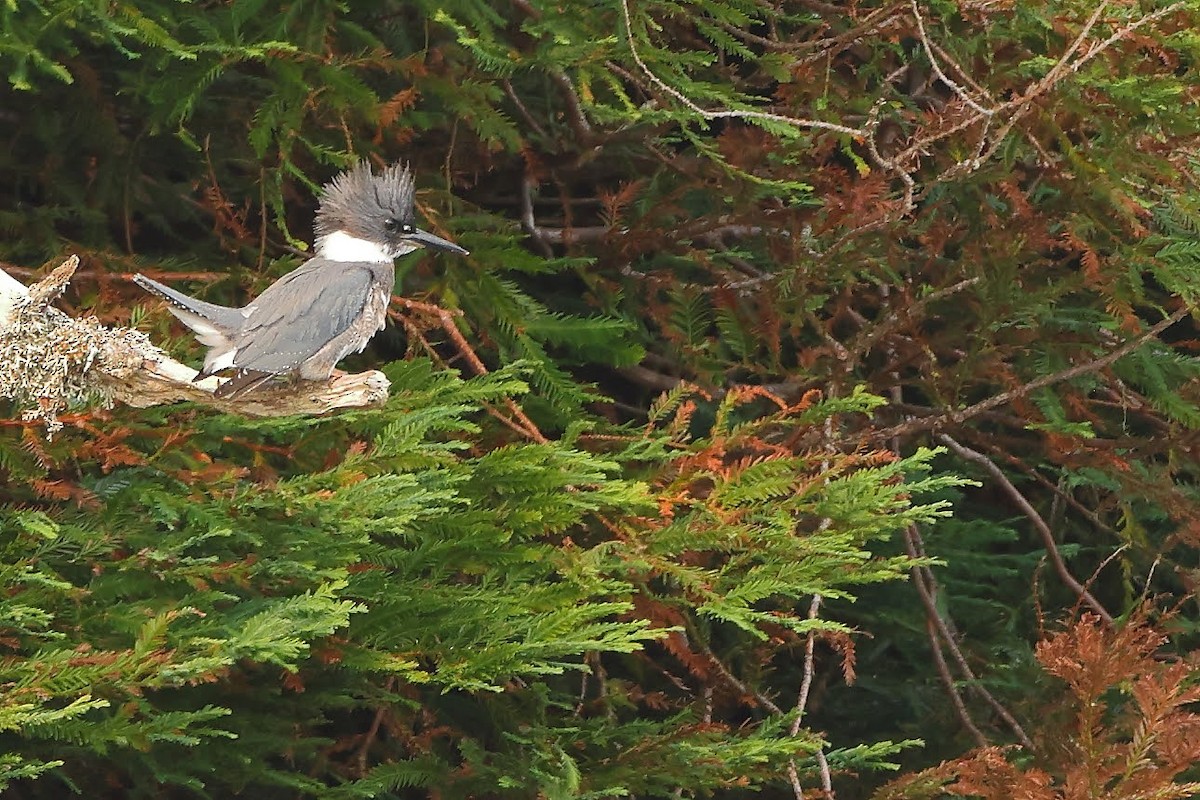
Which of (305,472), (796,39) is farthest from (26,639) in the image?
(796,39)

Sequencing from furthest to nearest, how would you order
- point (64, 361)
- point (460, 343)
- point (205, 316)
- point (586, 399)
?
1. point (586, 399)
2. point (460, 343)
3. point (205, 316)
4. point (64, 361)

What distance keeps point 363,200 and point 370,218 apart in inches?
1.3

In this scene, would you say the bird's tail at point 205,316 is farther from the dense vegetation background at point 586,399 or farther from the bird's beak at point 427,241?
the bird's beak at point 427,241

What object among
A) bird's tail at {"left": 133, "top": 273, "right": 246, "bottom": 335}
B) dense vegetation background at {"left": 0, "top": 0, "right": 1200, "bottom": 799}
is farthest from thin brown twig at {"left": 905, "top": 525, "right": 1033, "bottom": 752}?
bird's tail at {"left": 133, "top": 273, "right": 246, "bottom": 335}

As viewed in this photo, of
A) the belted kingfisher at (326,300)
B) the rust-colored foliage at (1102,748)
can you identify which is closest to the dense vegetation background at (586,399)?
the rust-colored foliage at (1102,748)

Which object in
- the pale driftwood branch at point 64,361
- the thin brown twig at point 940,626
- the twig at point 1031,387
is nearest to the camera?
the pale driftwood branch at point 64,361

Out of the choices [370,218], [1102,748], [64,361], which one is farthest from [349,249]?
[1102,748]

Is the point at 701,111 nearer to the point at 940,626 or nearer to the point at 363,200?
the point at 363,200

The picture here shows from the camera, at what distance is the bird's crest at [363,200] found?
2.47m

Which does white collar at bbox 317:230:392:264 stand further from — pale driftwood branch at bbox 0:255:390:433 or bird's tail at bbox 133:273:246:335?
pale driftwood branch at bbox 0:255:390:433

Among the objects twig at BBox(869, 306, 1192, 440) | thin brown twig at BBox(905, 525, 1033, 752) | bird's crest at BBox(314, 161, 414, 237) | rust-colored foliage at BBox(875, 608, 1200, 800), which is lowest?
thin brown twig at BBox(905, 525, 1033, 752)

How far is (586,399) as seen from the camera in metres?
2.80

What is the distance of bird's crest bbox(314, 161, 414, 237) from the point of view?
2.47 metres

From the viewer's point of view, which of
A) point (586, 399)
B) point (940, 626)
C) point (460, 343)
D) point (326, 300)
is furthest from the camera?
point (940, 626)
